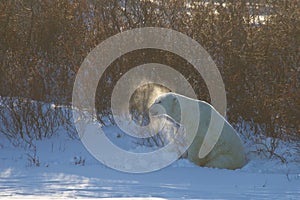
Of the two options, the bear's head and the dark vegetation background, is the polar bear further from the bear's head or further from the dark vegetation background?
the dark vegetation background

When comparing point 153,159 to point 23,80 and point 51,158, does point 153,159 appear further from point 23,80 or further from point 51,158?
point 23,80

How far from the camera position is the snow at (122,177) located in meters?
5.13

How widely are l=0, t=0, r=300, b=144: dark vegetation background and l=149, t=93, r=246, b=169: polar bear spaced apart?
3.19 feet

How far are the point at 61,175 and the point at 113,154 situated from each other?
122 centimetres

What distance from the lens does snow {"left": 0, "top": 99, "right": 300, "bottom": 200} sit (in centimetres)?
513

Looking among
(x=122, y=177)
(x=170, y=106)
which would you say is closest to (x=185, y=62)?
(x=170, y=106)

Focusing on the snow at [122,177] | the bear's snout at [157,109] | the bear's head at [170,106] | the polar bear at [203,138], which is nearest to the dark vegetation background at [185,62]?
the snow at [122,177]

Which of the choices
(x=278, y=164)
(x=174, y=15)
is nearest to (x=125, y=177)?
(x=278, y=164)

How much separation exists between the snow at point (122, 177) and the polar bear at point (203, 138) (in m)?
0.11

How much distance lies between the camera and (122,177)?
605 centimetres

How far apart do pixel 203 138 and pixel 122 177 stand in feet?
3.40

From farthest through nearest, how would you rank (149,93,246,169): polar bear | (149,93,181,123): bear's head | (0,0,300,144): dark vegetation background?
(0,0,300,144): dark vegetation background, (149,93,181,123): bear's head, (149,93,246,169): polar bear

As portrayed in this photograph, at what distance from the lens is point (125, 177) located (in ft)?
→ 19.9

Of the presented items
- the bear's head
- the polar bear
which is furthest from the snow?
the bear's head
